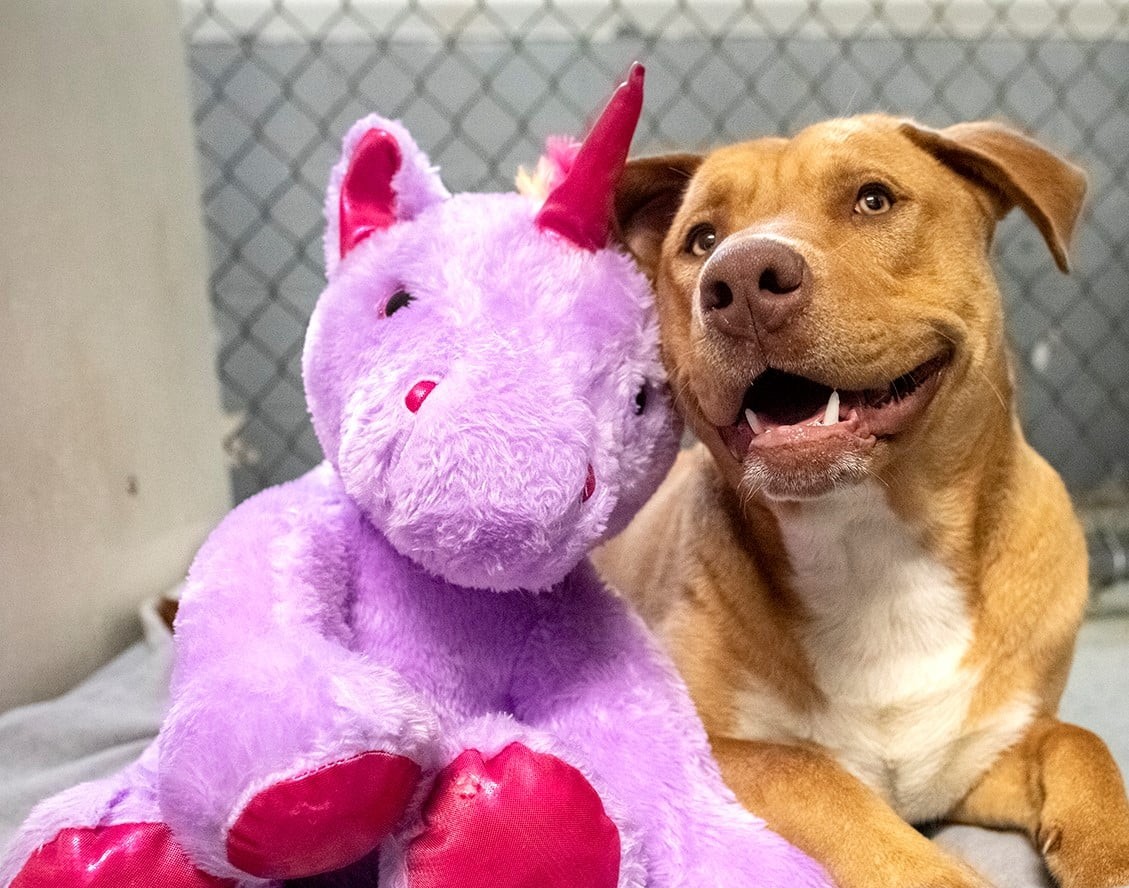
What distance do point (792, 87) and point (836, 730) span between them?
264 cm

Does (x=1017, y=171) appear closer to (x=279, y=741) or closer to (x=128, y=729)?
(x=279, y=741)

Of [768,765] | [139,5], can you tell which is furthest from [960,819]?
[139,5]

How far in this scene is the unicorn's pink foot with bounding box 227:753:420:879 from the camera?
0.89m

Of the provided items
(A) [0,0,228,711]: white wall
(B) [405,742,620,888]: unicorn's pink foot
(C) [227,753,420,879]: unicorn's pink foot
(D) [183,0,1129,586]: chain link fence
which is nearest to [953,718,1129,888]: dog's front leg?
(B) [405,742,620,888]: unicorn's pink foot

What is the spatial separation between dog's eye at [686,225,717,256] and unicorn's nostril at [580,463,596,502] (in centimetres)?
55

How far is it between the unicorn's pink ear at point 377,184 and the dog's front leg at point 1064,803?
1100 mm

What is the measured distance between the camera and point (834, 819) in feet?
4.13

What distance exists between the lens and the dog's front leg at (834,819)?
47.0 inches

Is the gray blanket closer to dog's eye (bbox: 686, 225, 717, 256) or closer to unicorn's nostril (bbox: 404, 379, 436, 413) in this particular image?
unicorn's nostril (bbox: 404, 379, 436, 413)

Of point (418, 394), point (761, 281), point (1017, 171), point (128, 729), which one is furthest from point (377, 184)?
point (128, 729)

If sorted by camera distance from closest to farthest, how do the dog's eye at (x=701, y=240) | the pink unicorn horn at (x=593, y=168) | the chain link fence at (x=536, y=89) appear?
1. the pink unicorn horn at (x=593, y=168)
2. the dog's eye at (x=701, y=240)
3. the chain link fence at (x=536, y=89)

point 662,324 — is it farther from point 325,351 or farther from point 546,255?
point 325,351

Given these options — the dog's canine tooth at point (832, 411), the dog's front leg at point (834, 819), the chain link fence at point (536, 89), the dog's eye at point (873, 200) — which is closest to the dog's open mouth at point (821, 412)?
the dog's canine tooth at point (832, 411)

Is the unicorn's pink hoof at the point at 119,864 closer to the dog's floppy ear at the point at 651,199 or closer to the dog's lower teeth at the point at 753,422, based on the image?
the dog's lower teeth at the point at 753,422
